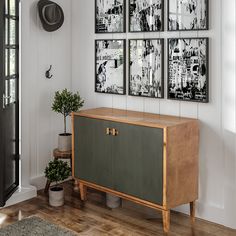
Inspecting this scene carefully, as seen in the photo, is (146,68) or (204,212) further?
(146,68)

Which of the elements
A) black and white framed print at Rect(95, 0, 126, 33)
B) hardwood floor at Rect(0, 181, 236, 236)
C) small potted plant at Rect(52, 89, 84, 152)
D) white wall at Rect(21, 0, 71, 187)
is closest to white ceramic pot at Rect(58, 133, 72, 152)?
small potted plant at Rect(52, 89, 84, 152)

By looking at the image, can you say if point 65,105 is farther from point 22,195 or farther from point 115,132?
point 22,195

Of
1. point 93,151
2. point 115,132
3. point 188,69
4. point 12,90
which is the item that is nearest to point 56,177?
point 93,151

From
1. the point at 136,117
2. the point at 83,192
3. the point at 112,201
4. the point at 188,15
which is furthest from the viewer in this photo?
the point at 83,192

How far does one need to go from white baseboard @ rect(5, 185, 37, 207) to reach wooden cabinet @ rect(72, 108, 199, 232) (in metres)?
0.60

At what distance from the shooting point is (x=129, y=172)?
12.1 ft

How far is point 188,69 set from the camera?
3.73 meters

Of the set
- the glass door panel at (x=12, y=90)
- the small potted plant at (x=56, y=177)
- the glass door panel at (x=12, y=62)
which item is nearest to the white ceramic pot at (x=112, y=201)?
the small potted plant at (x=56, y=177)

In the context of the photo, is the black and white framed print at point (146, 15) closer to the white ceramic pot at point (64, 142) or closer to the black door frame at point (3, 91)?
the black door frame at point (3, 91)

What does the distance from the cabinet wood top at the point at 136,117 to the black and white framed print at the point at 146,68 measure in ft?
0.72

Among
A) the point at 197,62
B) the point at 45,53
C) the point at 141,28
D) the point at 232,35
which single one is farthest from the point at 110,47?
the point at 232,35

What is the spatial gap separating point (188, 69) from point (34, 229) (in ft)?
6.10

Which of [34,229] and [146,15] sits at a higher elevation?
[146,15]

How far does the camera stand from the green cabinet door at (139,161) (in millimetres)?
3445
